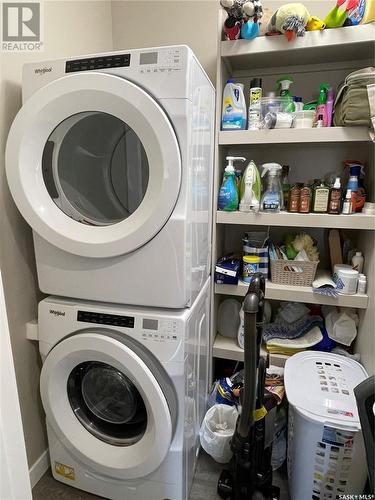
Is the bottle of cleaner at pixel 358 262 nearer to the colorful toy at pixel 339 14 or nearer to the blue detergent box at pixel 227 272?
the blue detergent box at pixel 227 272

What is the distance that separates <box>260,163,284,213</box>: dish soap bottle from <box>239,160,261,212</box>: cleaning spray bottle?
0.04m

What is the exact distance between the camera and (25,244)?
1.25m

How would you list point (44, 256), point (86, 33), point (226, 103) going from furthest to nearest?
1. point (86, 33)
2. point (226, 103)
3. point (44, 256)

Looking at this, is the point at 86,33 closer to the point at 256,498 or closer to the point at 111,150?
the point at 111,150

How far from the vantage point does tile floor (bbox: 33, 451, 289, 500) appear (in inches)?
51.4

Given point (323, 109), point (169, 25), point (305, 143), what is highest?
point (169, 25)

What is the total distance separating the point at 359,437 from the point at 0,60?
5.99 feet

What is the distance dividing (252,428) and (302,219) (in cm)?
86

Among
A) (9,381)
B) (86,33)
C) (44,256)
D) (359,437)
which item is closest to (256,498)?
(359,437)

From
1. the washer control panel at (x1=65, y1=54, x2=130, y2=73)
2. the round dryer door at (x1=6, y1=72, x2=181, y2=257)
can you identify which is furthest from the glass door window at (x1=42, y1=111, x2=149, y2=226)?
the washer control panel at (x1=65, y1=54, x2=130, y2=73)

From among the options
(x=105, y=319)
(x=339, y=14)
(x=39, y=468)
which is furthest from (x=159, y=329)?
(x=339, y=14)

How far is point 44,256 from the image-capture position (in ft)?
3.79

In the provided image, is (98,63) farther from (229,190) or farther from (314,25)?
(314,25)

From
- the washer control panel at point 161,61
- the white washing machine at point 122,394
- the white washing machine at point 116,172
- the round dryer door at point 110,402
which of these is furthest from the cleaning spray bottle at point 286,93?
the round dryer door at point 110,402
